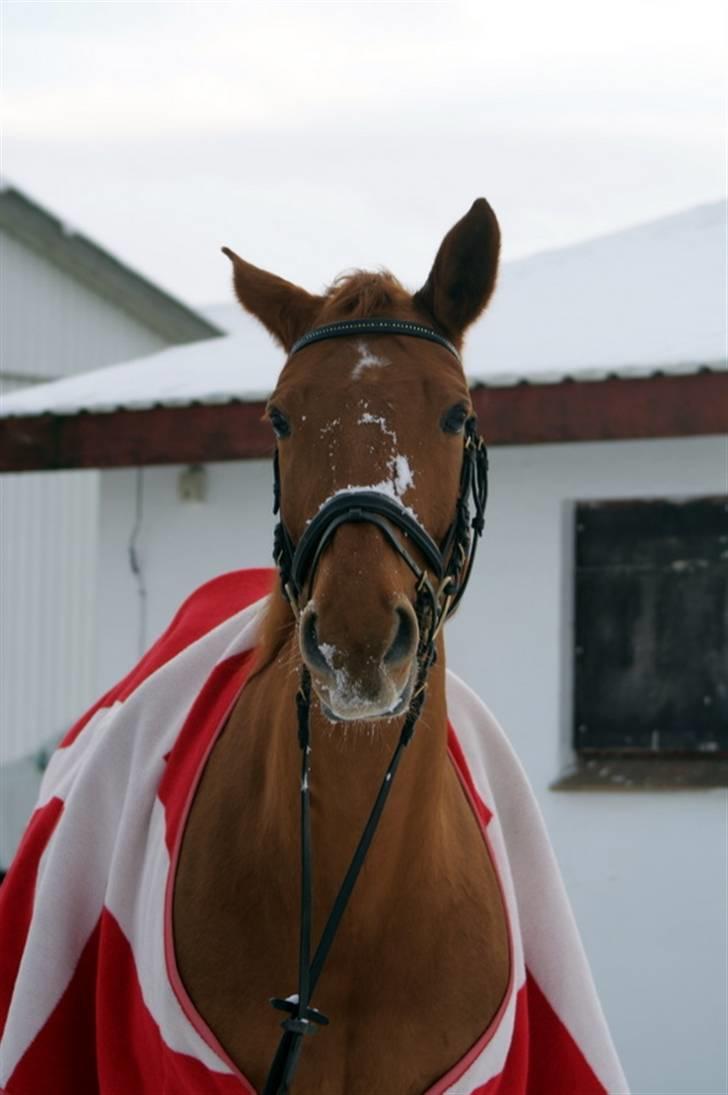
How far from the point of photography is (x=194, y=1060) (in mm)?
2441

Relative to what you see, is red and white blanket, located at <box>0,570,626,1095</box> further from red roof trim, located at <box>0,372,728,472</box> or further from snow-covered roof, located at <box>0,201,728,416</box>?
snow-covered roof, located at <box>0,201,728,416</box>

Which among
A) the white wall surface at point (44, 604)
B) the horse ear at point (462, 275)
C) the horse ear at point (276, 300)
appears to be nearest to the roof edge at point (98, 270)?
the white wall surface at point (44, 604)

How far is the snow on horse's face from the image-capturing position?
6.67ft

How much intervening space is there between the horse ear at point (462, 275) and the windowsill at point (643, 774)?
3.53 metres

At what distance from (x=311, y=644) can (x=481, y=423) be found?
404 cm

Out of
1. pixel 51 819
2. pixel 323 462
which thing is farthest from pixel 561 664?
pixel 323 462

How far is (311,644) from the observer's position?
6.72ft

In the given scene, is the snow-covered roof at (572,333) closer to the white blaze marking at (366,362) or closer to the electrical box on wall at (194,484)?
the electrical box on wall at (194,484)

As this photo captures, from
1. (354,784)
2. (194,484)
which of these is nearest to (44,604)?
(194,484)

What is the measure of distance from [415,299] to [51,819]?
67.0 inches

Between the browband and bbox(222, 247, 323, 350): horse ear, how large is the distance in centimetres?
17

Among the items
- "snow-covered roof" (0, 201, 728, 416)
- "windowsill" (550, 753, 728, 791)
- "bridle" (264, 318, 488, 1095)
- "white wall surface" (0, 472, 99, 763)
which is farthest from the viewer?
"white wall surface" (0, 472, 99, 763)

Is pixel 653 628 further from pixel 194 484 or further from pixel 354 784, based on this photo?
pixel 354 784

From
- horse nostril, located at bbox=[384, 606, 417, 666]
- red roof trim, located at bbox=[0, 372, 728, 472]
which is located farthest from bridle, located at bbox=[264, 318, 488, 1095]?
red roof trim, located at bbox=[0, 372, 728, 472]
